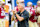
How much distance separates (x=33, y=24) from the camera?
3133 mm

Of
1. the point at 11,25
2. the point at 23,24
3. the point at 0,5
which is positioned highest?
the point at 0,5

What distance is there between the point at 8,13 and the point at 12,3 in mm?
891

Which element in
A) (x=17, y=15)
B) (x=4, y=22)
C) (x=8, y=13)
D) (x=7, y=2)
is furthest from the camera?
(x=7, y=2)

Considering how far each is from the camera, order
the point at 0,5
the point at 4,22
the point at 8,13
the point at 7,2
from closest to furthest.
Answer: the point at 0,5, the point at 4,22, the point at 8,13, the point at 7,2

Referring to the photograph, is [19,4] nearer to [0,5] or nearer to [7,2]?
[0,5]

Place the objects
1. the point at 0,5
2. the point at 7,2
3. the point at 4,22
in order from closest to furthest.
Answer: the point at 0,5 → the point at 4,22 → the point at 7,2

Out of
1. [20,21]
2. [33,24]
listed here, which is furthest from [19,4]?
[33,24]

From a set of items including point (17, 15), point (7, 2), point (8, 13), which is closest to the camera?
point (17, 15)

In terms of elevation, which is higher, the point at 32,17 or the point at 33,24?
the point at 32,17

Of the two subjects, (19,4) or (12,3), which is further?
(12,3)

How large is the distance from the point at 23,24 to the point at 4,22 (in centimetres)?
107

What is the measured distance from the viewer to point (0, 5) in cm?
295

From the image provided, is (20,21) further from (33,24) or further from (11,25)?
(11,25)

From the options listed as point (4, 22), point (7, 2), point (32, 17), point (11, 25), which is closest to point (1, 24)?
point (4, 22)
